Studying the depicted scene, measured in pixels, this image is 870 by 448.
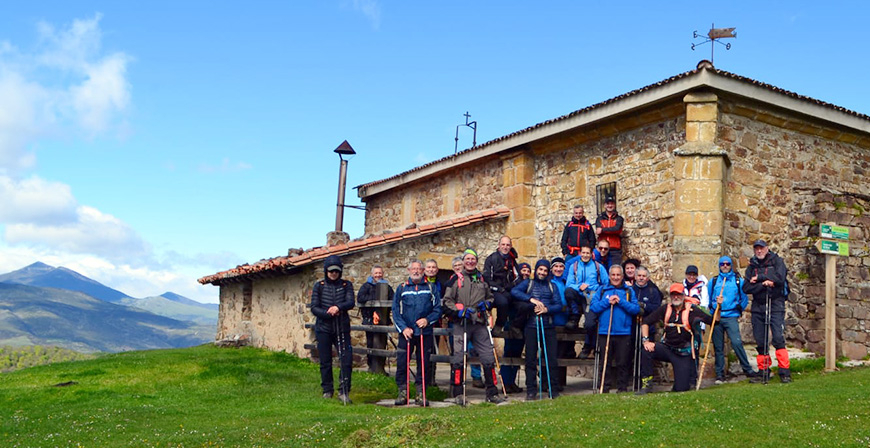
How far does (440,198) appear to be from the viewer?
60.6 ft

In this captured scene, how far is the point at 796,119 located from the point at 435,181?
339 inches

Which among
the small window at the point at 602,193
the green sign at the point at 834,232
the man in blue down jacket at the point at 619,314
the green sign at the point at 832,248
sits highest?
the small window at the point at 602,193

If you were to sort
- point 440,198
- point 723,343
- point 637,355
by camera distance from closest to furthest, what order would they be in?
point 637,355 → point 723,343 → point 440,198

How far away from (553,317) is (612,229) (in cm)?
255

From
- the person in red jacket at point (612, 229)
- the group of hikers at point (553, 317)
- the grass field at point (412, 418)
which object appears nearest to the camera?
the grass field at point (412, 418)

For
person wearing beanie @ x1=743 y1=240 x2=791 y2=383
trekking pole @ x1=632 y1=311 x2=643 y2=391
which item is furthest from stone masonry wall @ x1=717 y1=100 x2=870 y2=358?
trekking pole @ x1=632 y1=311 x2=643 y2=391

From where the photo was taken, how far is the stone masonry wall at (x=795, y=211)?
12070 millimetres

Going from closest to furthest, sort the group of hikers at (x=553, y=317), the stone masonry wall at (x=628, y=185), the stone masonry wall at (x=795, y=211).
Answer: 1. the group of hikers at (x=553, y=317)
2. the stone masonry wall at (x=795, y=211)
3. the stone masonry wall at (x=628, y=185)

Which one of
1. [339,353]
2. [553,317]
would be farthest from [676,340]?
[339,353]

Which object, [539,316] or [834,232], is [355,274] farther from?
[834,232]

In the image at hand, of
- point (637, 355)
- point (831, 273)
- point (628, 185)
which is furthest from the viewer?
point (628, 185)

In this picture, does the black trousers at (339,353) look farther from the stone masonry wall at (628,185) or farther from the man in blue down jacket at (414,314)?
the stone masonry wall at (628,185)

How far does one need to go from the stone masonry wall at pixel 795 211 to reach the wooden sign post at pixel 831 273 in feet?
1.92

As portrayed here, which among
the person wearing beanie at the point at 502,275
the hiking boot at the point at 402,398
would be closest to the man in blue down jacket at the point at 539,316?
the person wearing beanie at the point at 502,275
